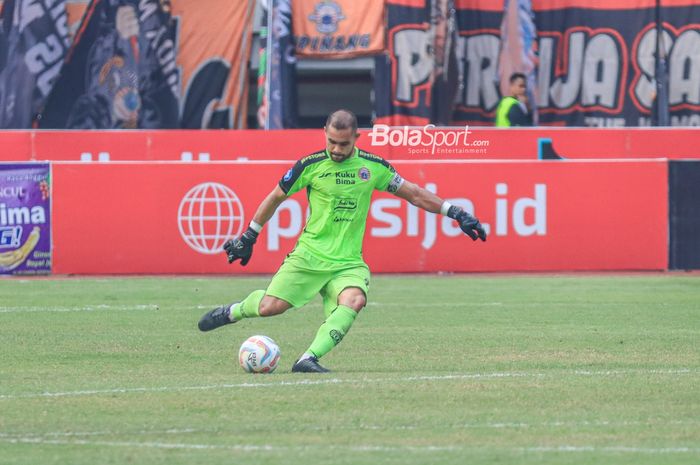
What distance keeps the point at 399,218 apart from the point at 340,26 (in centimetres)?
801

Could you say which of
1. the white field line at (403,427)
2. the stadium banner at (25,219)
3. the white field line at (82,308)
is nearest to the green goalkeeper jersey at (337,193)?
the white field line at (403,427)

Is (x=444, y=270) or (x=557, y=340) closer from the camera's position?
(x=557, y=340)

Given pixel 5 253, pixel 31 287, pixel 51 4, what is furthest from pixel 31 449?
pixel 51 4

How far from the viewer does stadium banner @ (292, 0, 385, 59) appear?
28.2 m

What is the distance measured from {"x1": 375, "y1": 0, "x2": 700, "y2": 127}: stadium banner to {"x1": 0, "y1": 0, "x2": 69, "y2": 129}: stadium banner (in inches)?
286

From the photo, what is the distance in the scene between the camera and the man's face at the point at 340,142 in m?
10.7

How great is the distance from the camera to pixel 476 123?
2880cm

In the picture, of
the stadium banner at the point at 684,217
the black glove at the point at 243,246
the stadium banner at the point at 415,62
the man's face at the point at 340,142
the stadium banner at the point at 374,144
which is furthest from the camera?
the stadium banner at the point at 415,62

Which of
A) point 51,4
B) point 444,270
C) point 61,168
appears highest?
point 51,4

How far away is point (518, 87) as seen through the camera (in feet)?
75.7

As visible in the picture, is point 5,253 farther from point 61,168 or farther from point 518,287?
point 518,287

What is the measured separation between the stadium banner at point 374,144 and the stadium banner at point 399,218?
2.31m

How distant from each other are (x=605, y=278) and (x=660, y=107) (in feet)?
28.6

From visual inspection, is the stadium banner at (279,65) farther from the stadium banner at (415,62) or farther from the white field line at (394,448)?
the white field line at (394,448)
